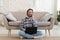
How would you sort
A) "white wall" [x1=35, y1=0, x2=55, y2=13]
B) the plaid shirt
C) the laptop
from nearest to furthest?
the laptop, the plaid shirt, "white wall" [x1=35, y1=0, x2=55, y2=13]

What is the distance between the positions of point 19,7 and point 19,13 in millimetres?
1891

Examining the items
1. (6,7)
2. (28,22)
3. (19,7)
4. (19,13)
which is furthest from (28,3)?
(28,22)

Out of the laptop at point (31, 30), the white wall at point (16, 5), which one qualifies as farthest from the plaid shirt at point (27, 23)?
the white wall at point (16, 5)

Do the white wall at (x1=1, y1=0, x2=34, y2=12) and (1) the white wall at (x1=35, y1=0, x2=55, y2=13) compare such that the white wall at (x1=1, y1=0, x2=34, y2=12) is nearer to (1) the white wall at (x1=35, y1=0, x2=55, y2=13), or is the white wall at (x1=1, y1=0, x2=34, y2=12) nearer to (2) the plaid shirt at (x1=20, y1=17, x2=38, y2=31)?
(1) the white wall at (x1=35, y1=0, x2=55, y2=13)

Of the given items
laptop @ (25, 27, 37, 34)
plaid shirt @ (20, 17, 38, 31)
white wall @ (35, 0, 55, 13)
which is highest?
white wall @ (35, 0, 55, 13)

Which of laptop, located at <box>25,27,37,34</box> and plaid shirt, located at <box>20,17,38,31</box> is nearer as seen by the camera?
laptop, located at <box>25,27,37,34</box>

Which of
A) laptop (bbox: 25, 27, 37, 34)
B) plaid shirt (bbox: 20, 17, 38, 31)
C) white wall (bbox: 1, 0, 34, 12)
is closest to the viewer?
laptop (bbox: 25, 27, 37, 34)

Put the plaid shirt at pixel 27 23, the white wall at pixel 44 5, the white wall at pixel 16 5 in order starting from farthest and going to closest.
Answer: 1. the white wall at pixel 44 5
2. the white wall at pixel 16 5
3. the plaid shirt at pixel 27 23

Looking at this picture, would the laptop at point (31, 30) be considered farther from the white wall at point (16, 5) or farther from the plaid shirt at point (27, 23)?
the white wall at point (16, 5)

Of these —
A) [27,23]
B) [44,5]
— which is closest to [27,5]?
[44,5]

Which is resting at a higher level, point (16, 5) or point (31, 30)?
point (16, 5)

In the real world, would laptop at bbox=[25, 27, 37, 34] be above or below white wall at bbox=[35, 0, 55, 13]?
below

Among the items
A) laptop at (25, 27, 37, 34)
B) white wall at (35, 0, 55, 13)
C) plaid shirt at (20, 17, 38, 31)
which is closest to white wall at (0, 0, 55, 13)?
white wall at (35, 0, 55, 13)

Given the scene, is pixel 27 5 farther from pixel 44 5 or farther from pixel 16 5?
pixel 44 5
